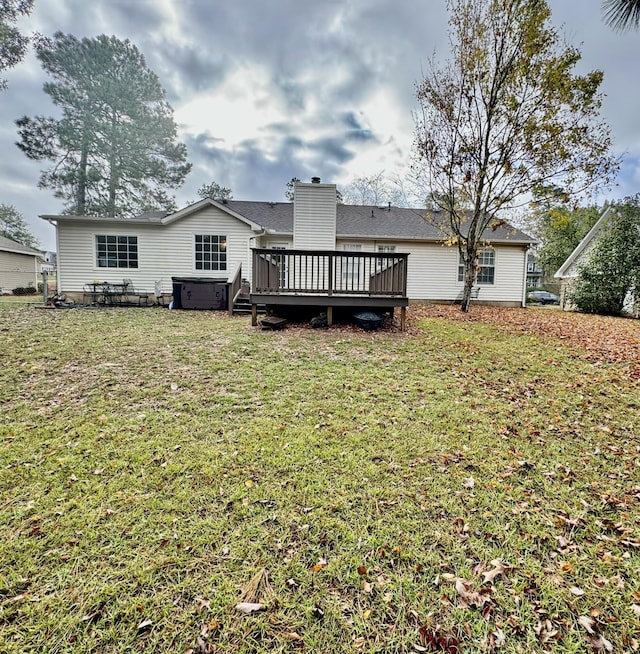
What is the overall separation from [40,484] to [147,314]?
878 cm

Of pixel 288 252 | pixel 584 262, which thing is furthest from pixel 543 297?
pixel 288 252

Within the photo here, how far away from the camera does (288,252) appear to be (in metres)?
8.02

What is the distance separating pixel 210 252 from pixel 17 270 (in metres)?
18.1

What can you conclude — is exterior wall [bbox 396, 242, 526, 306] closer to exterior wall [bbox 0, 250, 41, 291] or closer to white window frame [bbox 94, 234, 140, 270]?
white window frame [bbox 94, 234, 140, 270]

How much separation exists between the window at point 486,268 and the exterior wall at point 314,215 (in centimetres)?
718

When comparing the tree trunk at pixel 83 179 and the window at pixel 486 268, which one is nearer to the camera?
the window at pixel 486 268

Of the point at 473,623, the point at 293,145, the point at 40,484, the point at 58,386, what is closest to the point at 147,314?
the point at 58,386

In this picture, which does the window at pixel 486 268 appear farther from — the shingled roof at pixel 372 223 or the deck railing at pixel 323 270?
the deck railing at pixel 323 270

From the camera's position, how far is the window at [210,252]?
13.4m

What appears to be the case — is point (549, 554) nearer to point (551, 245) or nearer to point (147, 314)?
point (147, 314)

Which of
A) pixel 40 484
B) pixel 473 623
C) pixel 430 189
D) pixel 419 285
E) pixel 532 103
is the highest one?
pixel 532 103

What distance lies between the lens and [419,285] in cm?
1577

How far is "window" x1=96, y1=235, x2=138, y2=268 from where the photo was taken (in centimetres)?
1326

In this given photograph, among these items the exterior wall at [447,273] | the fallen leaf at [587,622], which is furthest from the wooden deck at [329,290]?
the exterior wall at [447,273]
